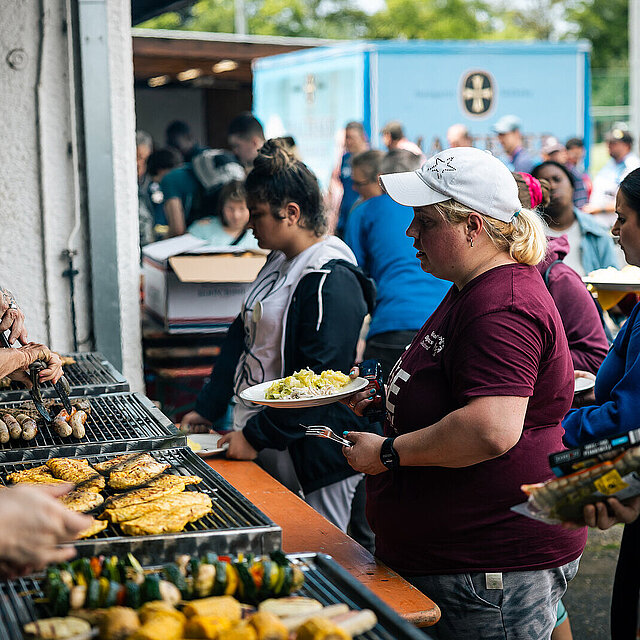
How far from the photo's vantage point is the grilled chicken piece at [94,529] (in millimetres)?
1987

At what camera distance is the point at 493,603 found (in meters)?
2.33

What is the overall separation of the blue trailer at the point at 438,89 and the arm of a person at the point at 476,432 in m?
8.73

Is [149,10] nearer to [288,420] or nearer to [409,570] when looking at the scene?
[288,420]

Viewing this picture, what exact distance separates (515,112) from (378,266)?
21.7ft

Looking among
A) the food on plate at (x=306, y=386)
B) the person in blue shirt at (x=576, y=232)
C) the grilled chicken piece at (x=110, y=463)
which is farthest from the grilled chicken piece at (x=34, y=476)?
the person in blue shirt at (x=576, y=232)

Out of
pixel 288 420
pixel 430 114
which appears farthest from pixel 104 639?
pixel 430 114

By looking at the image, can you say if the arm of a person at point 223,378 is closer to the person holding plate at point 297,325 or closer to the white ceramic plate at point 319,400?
the person holding plate at point 297,325

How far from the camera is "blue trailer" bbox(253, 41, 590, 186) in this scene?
10.7m

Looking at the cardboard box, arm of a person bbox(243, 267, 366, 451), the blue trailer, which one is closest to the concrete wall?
the cardboard box

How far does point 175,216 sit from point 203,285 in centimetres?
327

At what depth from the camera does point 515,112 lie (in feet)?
37.2

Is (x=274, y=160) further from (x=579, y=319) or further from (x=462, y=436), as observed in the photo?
(x=462, y=436)

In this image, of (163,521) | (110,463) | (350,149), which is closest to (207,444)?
(110,463)

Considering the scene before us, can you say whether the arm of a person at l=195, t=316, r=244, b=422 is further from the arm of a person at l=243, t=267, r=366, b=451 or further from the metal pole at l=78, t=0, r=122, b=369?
the metal pole at l=78, t=0, r=122, b=369
